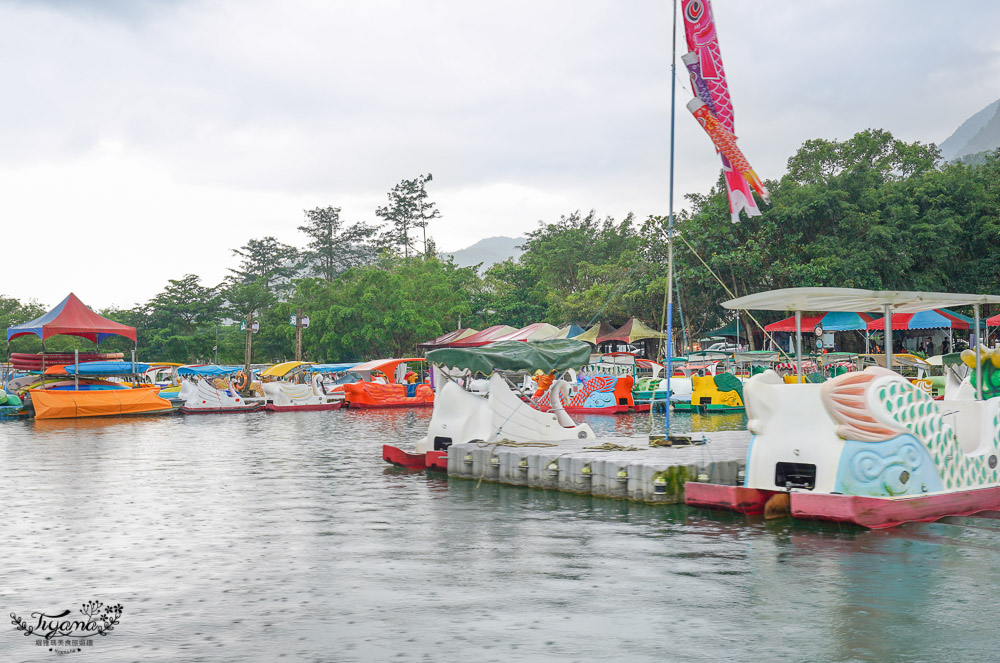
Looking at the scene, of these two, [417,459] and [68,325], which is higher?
[68,325]

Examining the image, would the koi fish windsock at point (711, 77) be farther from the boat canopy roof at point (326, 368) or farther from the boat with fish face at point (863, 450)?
the boat canopy roof at point (326, 368)

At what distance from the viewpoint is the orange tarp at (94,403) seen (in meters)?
32.0

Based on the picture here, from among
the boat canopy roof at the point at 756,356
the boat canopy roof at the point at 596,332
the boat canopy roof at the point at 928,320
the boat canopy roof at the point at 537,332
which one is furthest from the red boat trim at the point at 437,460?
the boat canopy roof at the point at 596,332

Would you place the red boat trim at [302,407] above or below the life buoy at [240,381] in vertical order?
below

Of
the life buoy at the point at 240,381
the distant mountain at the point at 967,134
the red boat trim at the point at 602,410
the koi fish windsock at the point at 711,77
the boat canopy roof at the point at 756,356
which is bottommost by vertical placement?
the red boat trim at the point at 602,410

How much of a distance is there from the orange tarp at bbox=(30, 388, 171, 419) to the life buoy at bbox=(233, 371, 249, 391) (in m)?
7.07

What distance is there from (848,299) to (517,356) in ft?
20.8

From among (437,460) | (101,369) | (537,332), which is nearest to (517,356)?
(437,460)

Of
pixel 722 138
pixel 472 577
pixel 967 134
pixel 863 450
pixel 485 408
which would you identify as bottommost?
pixel 472 577

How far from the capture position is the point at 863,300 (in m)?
11.6

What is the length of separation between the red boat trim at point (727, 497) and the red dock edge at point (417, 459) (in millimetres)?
5476

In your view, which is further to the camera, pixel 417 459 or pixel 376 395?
pixel 376 395

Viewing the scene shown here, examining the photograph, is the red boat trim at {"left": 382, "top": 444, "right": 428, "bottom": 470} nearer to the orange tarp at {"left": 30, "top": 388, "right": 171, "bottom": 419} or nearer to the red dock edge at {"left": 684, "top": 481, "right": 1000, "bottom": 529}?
the red dock edge at {"left": 684, "top": 481, "right": 1000, "bottom": 529}

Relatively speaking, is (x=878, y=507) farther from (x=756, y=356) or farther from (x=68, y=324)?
(x=68, y=324)
